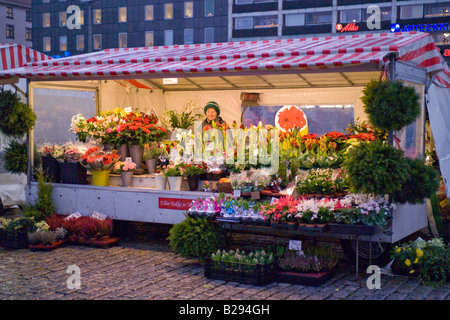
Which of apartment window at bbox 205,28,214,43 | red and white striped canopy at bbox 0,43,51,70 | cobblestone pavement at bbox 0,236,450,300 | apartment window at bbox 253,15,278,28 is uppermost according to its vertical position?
apartment window at bbox 253,15,278,28

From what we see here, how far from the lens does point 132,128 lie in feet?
32.1

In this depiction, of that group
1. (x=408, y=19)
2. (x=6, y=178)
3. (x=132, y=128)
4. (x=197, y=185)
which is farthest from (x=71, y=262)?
(x=408, y=19)

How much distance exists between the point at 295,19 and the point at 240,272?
170ft

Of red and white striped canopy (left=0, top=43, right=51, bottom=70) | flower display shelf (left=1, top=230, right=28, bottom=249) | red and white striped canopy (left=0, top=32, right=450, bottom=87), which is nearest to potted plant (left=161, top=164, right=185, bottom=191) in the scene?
red and white striped canopy (left=0, top=32, right=450, bottom=87)

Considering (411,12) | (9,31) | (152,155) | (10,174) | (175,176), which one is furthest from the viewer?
(9,31)

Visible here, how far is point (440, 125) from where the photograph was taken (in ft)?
28.1

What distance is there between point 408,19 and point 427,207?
47478 millimetres

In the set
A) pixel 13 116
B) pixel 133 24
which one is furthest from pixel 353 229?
pixel 133 24

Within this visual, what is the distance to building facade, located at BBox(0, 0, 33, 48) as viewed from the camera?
8081 cm

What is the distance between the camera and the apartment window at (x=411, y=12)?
52438mm

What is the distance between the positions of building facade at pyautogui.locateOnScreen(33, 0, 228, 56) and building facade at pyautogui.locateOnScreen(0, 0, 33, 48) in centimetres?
1291

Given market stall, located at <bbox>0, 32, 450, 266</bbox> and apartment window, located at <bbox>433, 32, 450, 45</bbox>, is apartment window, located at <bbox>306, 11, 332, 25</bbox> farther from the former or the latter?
market stall, located at <bbox>0, 32, 450, 266</bbox>

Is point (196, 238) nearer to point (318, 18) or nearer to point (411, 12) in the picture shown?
point (411, 12)

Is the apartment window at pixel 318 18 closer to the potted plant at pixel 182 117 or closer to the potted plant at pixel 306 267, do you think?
the potted plant at pixel 182 117
